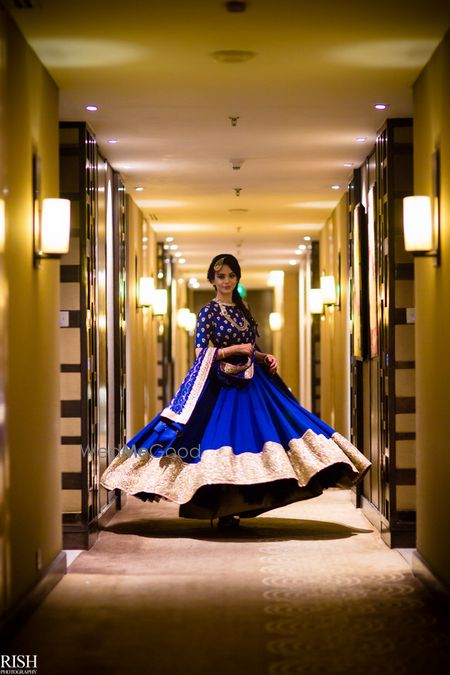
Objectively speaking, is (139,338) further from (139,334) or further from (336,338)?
(336,338)

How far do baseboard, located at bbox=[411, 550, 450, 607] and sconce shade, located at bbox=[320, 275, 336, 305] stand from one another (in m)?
5.05

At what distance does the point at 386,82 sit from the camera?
6.15 meters

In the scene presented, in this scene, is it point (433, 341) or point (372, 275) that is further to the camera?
point (372, 275)

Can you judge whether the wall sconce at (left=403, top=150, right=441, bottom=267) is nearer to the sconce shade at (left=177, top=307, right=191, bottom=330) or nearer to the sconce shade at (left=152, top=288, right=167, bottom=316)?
the sconce shade at (left=152, top=288, right=167, bottom=316)

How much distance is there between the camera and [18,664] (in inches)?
163

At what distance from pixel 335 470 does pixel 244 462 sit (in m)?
0.64

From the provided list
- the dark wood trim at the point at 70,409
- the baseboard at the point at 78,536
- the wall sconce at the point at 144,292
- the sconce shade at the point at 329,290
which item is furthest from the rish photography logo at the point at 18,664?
the sconce shade at the point at 329,290

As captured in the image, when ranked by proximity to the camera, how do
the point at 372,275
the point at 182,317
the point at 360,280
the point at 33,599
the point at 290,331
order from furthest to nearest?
1. the point at 182,317
2. the point at 290,331
3. the point at 360,280
4. the point at 372,275
5. the point at 33,599

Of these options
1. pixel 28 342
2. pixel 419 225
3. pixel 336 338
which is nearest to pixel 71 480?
pixel 28 342

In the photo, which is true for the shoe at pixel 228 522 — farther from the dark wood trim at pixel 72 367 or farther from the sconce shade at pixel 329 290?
the sconce shade at pixel 329 290

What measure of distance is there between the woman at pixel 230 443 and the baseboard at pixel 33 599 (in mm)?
1203

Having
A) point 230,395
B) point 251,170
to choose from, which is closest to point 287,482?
point 230,395

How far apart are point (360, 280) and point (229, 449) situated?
7.02ft

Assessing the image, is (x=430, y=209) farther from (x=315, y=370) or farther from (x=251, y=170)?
(x=315, y=370)
